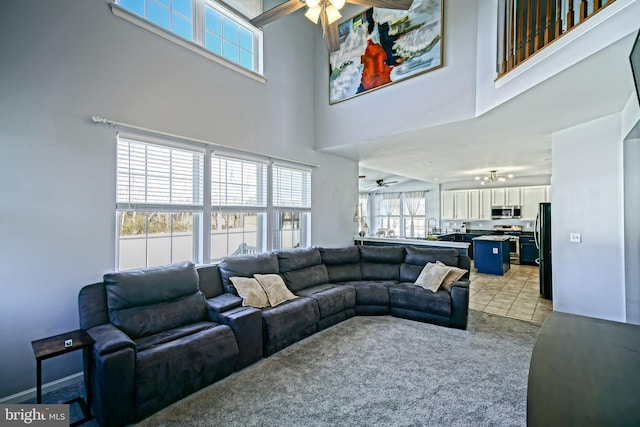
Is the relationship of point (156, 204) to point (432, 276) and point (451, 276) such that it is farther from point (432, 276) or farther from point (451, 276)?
point (451, 276)

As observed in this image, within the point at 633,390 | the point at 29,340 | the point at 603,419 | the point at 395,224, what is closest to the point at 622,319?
the point at 633,390

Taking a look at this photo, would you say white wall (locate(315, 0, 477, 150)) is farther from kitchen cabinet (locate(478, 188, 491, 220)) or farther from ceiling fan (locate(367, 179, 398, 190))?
kitchen cabinet (locate(478, 188, 491, 220))

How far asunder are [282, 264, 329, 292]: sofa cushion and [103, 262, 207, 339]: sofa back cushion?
4.01 ft

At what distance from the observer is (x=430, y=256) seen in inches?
172

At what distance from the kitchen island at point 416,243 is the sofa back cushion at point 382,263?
84 cm

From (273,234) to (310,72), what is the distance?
2.92 m

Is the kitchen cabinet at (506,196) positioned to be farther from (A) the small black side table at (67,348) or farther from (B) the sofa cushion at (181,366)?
(A) the small black side table at (67,348)

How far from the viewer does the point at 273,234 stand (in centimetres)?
450

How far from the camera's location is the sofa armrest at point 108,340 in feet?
6.37

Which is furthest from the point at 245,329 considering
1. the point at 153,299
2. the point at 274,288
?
the point at 153,299

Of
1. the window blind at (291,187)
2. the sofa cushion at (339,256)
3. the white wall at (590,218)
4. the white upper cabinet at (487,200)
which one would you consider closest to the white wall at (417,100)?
the window blind at (291,187)

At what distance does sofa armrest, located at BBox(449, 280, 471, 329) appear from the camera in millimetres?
3600

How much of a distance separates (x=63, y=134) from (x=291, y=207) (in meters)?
2.92

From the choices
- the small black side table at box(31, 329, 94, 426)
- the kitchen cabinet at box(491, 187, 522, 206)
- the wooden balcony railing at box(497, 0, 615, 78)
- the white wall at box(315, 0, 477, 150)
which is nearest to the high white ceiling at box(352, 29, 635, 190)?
the white wall at box(315, 0, 477, 150)
